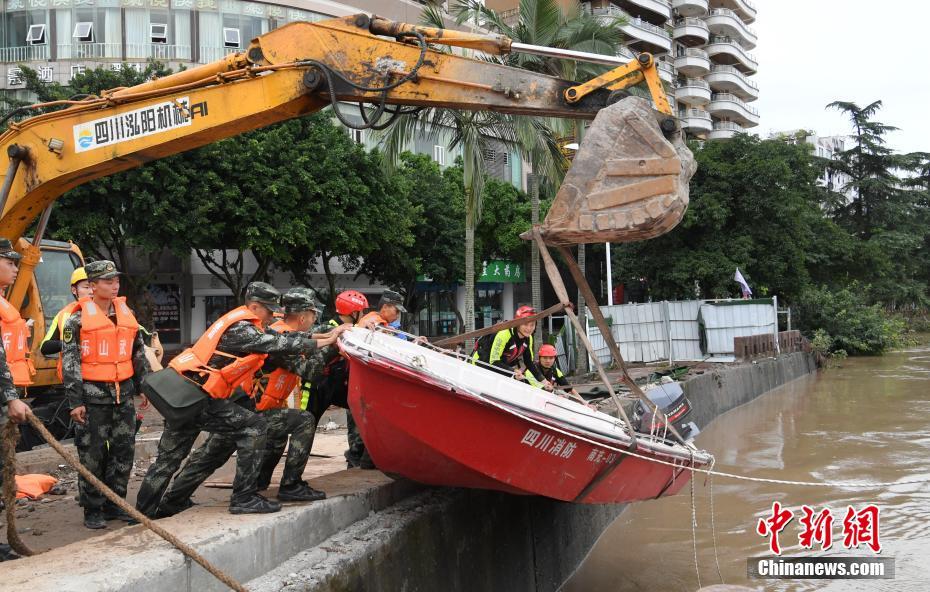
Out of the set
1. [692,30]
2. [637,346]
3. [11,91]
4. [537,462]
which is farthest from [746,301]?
[692,30]

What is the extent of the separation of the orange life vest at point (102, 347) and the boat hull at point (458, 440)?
4.99ft

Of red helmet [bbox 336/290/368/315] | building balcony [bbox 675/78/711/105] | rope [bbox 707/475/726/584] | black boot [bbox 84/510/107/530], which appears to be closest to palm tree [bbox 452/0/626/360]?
rope [bbox 707/475/726/584]

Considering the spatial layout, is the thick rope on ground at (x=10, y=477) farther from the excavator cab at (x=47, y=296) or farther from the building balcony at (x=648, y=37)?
the building balcony at (x=648, y=37)

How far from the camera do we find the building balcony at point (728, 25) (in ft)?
172

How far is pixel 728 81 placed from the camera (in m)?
54.0

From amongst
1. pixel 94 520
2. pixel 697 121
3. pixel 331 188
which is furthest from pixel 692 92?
pixel 94 520

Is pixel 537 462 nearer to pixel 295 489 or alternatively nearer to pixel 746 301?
pixel 295 489

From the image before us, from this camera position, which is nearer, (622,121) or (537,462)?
(622,121)

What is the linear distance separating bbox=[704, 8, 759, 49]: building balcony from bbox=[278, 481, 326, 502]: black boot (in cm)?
5390

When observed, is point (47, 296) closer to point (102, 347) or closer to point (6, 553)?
point (102, 347)

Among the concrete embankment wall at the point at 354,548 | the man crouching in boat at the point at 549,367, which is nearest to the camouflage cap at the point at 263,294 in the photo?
the concrete embankment wall at the point at 354,548

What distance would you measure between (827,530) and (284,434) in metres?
5.83

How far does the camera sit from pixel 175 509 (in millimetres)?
5105

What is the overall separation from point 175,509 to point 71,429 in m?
4.01
